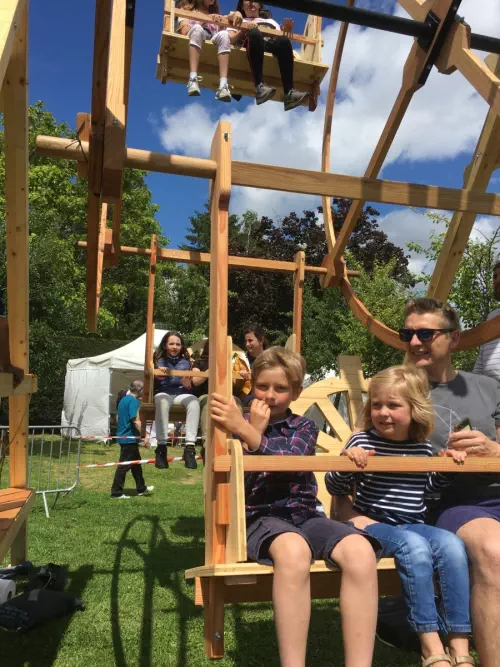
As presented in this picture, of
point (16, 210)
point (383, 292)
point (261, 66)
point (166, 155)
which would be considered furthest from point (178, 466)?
point (166, 155)

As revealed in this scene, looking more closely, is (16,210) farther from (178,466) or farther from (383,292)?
(383,292)

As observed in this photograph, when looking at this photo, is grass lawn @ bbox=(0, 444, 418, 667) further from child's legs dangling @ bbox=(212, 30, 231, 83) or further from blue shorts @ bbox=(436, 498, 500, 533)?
child's legs dangling @ bbox=(212, 30, 231, 83)

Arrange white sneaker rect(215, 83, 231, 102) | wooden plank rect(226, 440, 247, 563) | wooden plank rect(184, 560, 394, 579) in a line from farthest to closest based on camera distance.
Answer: white sneaker rect(215, 83, 231, 102)
wooden plank rect(226, 440, 247, 563)
wooden plank rect(184, 560, 394, 579)

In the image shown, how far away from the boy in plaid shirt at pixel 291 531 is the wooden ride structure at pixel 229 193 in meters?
0.08

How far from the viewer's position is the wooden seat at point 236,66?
550 centimetres

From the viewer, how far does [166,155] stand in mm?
2324

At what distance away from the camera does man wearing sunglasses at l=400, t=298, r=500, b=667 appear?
1938 mm

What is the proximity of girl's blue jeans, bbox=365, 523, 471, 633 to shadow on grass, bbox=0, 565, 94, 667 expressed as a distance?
1.90 metres

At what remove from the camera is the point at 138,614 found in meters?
3.46

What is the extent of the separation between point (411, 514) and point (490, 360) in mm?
1395

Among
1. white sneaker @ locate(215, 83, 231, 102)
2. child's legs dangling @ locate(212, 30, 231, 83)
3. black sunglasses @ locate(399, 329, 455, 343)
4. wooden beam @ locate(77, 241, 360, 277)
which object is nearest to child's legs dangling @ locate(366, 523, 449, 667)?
black sunglasses @ locate(399, 329, 455, 343)

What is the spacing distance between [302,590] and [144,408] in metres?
4.16

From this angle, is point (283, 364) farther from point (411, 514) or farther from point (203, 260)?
point (203, 260)

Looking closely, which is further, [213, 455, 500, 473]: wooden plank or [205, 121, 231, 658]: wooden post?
[205, 121, 231, 658]: wooden post
